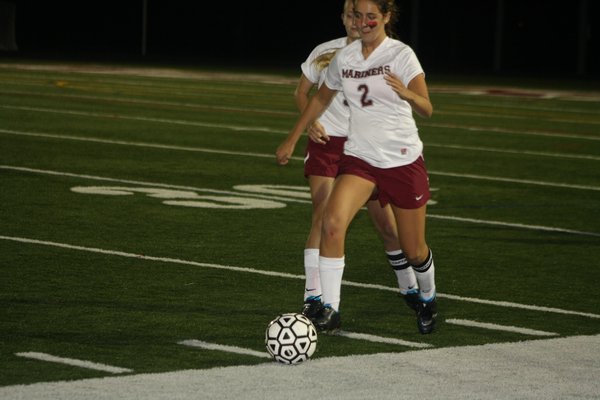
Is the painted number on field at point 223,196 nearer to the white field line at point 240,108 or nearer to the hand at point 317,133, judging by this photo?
the hand at point 317,133

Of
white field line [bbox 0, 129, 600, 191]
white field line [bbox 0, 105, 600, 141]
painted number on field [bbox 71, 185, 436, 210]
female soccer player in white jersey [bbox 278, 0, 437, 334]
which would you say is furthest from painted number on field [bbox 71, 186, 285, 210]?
white field line [bbox 0, 105, 600, 141]

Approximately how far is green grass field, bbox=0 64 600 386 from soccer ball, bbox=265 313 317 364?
5.1 inches

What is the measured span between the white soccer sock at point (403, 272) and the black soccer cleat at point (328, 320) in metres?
0.68

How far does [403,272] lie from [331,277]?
0.80 m

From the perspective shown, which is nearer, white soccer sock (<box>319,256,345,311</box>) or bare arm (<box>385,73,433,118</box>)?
bare arm (<box>385,73,433,118</box>)

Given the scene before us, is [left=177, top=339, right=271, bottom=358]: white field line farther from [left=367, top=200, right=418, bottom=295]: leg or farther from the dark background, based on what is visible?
the dark background

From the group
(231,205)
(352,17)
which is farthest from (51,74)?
(352,17)

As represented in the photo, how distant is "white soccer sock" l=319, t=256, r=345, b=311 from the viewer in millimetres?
7812

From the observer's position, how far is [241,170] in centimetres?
1666

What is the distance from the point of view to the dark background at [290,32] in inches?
2009

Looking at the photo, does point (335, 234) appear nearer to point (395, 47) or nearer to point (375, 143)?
point (375, 143)

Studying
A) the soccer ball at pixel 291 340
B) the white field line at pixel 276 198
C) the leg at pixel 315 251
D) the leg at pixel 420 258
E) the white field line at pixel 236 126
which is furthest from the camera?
Answer: the white field line at pixel 236 126

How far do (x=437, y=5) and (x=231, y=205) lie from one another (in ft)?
132

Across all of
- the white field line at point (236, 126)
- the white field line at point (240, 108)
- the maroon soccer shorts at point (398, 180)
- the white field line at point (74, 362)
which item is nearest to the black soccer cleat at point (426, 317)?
the maroon soccer shorts at point (398, 180)
